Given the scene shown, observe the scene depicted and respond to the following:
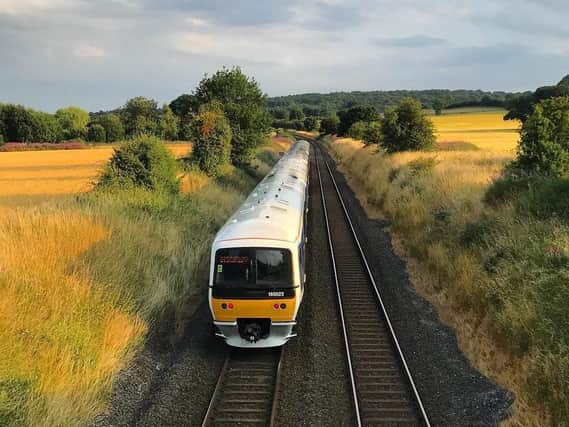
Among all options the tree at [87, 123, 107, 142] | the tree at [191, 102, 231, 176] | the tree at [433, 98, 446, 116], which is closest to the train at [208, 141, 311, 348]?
the tree at [191, 102, 231, 176]

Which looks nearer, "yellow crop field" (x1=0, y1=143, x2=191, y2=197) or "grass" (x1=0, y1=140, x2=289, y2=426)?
"grass" (x1=0, y1=140, x2=289, y2=426)

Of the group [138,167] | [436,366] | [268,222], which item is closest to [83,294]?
[268,222]

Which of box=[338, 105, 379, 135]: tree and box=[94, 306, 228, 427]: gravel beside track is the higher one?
box=[338, 105, 379, 135]: tree

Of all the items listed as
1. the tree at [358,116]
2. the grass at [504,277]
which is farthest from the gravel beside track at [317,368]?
the tree at [358,116]

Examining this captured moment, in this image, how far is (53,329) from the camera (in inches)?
274

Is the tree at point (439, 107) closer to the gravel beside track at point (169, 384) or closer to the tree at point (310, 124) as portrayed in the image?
the tree at point (310, 124)

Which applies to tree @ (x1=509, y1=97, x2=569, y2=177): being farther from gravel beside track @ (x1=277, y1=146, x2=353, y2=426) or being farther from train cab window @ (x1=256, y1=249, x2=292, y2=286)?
train cab window @ (x1=256, y1=249, x2=292, y2=286)

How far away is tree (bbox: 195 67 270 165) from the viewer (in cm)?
2933

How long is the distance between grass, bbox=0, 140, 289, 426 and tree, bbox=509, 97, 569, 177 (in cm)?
1138

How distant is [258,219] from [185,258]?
418 centimetres

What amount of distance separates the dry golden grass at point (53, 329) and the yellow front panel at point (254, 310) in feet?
5.83

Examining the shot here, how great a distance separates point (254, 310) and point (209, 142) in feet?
55.6

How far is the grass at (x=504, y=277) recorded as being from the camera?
22.9ft

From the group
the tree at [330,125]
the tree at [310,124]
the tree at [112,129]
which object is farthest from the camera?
the tree at [310,124]
